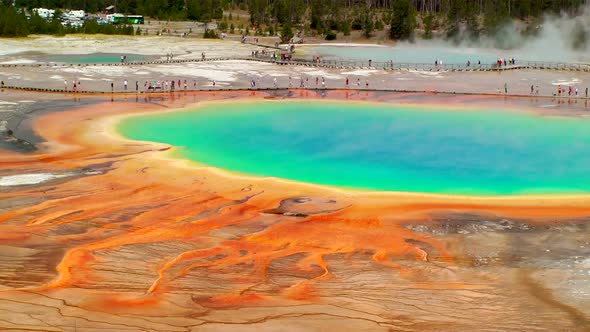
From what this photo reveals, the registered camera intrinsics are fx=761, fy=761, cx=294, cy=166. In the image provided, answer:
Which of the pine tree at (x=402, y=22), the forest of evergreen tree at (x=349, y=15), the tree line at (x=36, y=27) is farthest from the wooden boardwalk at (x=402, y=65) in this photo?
the pine tree at (x=402, y=22)

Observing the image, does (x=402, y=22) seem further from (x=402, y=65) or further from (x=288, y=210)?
(x=288, y=210)

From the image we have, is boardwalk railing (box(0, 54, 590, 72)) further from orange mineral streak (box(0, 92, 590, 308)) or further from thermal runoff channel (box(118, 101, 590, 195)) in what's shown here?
orange mineral streak (box(0, 92, 590, 308))

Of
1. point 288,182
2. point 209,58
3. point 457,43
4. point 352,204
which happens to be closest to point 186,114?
point 288,182

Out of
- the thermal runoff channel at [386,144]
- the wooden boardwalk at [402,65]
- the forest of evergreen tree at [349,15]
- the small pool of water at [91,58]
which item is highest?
the forest of evergreen tree at [349,15]

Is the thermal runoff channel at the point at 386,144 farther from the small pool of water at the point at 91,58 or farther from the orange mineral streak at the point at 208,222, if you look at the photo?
the small pool of water at the point at 91,58

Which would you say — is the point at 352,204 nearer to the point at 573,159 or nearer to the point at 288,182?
the point at 288,182

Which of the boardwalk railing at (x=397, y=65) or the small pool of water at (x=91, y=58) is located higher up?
the small pool of water at (x=91, y=58)

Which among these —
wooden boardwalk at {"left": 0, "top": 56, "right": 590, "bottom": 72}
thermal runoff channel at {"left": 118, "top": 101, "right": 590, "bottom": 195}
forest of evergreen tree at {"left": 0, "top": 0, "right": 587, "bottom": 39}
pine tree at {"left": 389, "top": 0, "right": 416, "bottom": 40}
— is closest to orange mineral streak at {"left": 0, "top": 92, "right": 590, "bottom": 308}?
thermal runoff channel at {"left": 118, "top": 101, "right": 590, "bottom": 195}

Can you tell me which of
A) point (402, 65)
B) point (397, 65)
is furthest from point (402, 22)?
point (397, 65)
